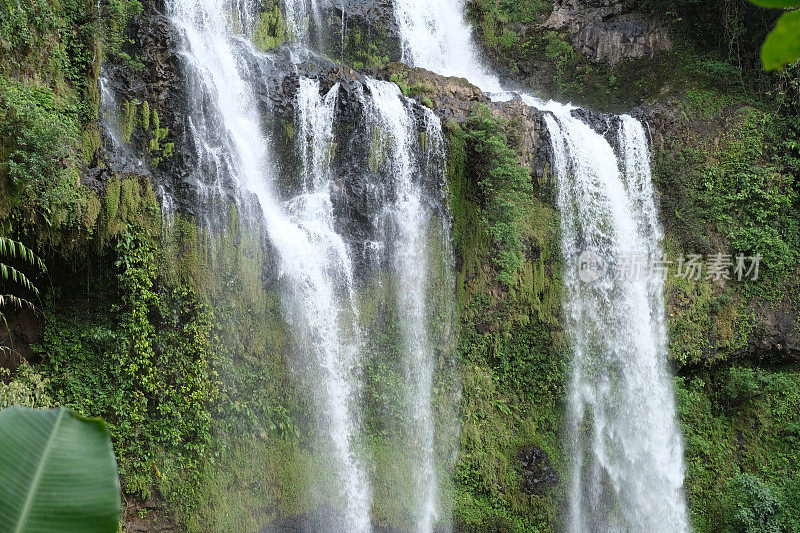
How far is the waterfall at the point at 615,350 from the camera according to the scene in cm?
927

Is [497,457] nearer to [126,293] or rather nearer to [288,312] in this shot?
[288,312]

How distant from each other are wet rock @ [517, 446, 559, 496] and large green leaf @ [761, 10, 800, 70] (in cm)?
896

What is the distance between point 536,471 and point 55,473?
30.0ft

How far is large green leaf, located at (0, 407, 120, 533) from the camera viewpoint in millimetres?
769

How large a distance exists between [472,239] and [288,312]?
10.3 feet

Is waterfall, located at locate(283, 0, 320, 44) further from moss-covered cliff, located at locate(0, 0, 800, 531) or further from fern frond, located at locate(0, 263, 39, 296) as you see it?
fern frond, located at locate(0, 263, 39, 296)

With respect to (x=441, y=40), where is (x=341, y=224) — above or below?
below

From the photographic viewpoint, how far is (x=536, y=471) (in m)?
9.11

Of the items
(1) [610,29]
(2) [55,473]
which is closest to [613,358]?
(1) [610,29]

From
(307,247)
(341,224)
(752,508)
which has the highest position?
(341,224)

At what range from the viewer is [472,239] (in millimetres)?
9352

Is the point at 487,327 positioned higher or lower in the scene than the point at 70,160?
lower

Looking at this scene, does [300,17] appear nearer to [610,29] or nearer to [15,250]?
[610,29]

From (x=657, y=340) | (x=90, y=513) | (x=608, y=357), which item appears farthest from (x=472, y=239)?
(x=90, y=513)
